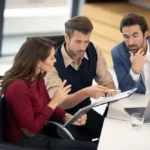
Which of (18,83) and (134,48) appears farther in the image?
(134,48)

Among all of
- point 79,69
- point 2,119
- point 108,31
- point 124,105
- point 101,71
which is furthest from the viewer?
point 108,31

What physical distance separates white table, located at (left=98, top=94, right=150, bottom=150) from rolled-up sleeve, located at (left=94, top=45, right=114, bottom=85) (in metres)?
0.37

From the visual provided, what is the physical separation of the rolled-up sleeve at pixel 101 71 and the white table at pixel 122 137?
0.62 metres

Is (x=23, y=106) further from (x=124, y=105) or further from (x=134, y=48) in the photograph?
(x=134, y=48)

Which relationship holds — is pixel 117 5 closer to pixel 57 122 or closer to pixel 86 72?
pixel 86 72

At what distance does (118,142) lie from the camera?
2084 mm

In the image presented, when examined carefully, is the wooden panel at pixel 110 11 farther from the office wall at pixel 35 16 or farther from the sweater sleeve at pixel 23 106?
the sweater sleeve at pixel 23 106

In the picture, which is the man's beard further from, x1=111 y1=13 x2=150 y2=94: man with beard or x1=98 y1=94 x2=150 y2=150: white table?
x1=98 y1=94 x2=150 y2=150: white table

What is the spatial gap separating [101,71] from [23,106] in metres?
0.91

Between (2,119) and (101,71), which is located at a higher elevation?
(101,71)

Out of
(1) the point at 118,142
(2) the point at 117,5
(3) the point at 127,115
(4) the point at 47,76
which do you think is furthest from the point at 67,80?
(2) the point at 117,5

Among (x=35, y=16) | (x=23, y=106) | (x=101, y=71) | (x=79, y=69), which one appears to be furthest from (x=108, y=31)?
(x=23, y=106)

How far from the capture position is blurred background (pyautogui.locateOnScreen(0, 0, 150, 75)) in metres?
4.92

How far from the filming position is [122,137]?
84.7 inches
